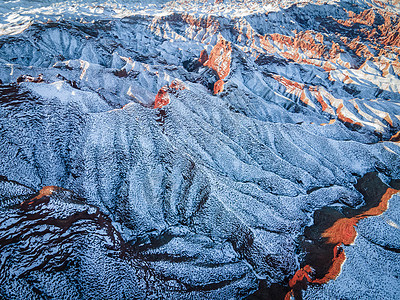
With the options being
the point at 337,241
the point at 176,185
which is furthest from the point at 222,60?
the point at 337,241

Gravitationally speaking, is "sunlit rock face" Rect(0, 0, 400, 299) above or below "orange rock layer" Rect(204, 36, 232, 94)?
below

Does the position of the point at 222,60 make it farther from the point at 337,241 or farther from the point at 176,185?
the point at 337,241

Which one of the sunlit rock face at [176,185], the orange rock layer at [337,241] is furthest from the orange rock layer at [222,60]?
the orange rock layer at [337,241]

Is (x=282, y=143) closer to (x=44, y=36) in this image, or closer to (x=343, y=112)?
Result: (x=343, y=112)

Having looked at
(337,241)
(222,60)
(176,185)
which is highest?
(222,60)

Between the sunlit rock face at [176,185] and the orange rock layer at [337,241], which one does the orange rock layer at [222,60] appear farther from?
the orange rock layer at [337,241]

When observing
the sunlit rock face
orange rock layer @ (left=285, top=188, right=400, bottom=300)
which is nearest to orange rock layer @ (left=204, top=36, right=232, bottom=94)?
the sunlit rock face

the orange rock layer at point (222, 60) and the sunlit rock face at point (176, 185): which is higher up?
the orange rock layer at point (222, 60)

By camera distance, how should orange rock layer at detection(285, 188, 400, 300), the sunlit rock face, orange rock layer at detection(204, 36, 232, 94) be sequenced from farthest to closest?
orange rock layer at detection(204, 36, 232, 94)
orange rock layer at detection(285, 188, 400, 300)
the sunlit rock face

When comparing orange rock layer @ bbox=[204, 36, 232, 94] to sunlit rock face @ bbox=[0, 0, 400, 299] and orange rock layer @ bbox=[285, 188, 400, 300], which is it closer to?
sunlit rock face @ bbox=[0, 0, 400, 299]

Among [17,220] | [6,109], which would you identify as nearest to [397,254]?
[17,220]

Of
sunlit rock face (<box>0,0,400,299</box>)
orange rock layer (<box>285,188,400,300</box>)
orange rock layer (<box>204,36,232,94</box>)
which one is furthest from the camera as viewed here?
orange rock layer (<box>204,36,232,94</box>)
